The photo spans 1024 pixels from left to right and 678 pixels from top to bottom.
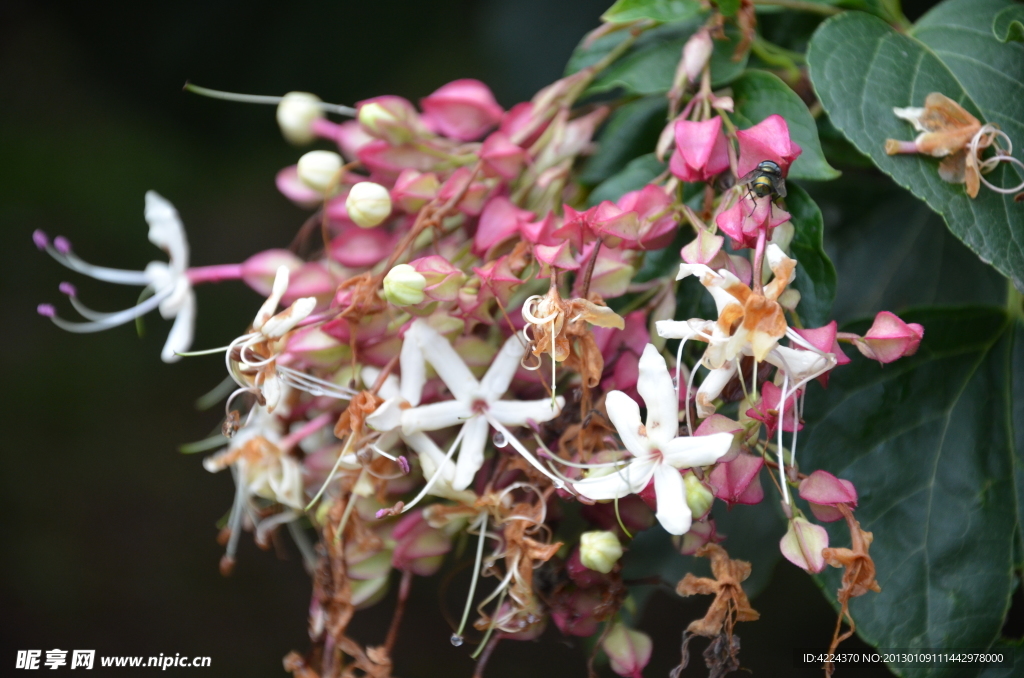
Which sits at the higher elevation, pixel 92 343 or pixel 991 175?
pixel 991 175

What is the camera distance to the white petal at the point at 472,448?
1.34 ft

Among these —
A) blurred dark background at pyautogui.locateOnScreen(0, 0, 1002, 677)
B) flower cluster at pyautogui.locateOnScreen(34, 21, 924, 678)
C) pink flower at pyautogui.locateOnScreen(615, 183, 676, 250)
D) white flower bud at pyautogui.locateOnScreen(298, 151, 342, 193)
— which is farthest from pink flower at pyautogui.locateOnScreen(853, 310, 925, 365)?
blurred dark background at pyautogui.locateOnScreen(0, 0, 1002, 677)

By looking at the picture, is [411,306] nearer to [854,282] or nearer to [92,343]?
[854,282]

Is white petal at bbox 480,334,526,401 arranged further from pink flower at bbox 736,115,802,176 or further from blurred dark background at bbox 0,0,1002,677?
blurred dark background at bbox 0,0,1002,677

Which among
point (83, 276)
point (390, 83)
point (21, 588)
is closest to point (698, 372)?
point (390, 83)

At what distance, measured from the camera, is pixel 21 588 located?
134 cm

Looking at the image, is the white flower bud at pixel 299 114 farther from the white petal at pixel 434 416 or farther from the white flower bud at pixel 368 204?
the white petal at pixel 434 416

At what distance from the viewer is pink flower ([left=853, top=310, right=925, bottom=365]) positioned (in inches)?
13.9

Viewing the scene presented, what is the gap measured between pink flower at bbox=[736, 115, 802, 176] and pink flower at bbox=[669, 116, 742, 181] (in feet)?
0.06

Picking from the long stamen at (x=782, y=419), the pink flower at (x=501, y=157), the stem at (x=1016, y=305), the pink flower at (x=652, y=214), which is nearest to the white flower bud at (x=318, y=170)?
the pink flower at (x=501, y=157)

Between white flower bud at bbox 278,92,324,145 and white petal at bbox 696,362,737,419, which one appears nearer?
white petal at bbox 696,362,737,419

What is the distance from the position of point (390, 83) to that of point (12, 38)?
603 mm

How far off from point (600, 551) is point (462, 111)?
0.98 ft

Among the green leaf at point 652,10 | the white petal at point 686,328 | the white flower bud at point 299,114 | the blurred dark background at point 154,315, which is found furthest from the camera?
the blurred dark background at point 154,315
